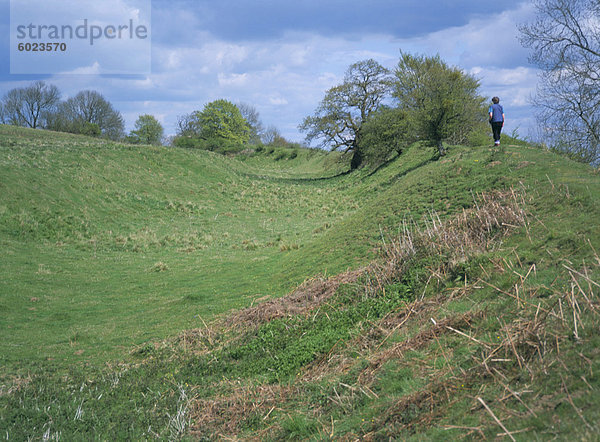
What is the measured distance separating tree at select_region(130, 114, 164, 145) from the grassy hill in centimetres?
7505

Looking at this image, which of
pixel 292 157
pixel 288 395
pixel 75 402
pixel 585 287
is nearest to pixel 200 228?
pixel 75 402

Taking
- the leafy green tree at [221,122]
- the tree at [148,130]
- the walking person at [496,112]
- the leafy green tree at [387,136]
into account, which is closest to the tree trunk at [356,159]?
the leafy green tree at [387,136]

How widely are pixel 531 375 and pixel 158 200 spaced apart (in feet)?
102

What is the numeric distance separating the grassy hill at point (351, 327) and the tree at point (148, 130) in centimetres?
7505

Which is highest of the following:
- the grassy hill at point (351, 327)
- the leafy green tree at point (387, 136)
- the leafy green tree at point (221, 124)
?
the leafy green tree at point (221, 124)

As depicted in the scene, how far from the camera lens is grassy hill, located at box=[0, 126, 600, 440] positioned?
13.6ft

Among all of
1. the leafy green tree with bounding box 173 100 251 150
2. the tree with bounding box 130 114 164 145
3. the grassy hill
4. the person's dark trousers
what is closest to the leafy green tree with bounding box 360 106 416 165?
the person's dark trousers

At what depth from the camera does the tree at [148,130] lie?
9044 cm

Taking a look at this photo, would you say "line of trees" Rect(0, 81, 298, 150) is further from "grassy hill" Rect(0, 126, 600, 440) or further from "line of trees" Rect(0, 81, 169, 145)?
"grassy hill" Rect(0, 126, 600, 440)

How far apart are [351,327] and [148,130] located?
305 feet

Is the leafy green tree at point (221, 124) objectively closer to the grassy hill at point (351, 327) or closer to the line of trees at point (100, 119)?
the line of trees at point (100, 119)

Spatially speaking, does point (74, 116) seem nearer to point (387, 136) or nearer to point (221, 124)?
point (221, 124)

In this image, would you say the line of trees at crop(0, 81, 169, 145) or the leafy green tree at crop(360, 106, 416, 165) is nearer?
the leafy green tree at crop(360, 106, 416, 165)

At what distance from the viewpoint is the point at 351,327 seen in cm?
758
